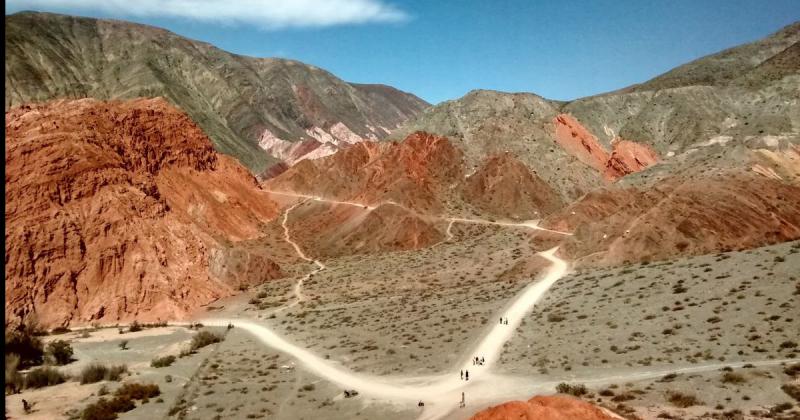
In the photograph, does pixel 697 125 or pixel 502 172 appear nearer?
pixel 502 172

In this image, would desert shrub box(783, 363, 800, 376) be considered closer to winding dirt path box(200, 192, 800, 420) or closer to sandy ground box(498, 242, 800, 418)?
sandy ground box(498, 242, 800, 418)

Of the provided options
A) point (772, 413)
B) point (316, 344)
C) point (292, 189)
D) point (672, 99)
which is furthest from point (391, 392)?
point (672, 99)

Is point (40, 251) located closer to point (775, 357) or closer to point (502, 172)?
point (775, 357)

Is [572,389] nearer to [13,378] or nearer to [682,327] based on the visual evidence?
[682,327]

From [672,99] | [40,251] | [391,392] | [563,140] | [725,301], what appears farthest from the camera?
[672,99]

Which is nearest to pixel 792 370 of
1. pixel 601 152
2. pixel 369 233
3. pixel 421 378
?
pixel 421 378

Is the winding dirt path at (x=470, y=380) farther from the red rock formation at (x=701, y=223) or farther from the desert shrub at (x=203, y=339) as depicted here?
the red rock formation at (x=701, y=223)
